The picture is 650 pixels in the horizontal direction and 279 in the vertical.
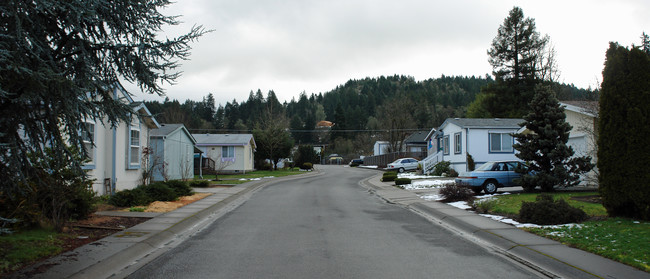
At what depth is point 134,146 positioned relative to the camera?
66.6ft

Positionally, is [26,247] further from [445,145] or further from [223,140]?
[223,140]

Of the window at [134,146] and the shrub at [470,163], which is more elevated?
the window at [134,146]

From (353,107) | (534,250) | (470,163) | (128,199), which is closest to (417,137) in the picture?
(470,163)

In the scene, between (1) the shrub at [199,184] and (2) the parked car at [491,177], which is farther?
(1) the shrub at [199,184]

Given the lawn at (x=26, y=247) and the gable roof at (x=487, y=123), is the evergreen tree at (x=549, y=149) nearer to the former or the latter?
the gable roof at (x=487, y=123)

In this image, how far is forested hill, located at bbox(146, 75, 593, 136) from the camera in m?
73.1

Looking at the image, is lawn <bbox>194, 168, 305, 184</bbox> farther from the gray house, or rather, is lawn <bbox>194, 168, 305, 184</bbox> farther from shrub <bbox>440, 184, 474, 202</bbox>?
shrub <bbox>440, 184, 474, 202</bbox>

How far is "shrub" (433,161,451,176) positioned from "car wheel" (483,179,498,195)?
46.1 ft

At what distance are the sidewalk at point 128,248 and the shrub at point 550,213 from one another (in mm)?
8460

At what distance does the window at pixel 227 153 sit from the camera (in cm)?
4438

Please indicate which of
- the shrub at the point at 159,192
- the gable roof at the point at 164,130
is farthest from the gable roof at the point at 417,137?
the shrub at the point at 159,192

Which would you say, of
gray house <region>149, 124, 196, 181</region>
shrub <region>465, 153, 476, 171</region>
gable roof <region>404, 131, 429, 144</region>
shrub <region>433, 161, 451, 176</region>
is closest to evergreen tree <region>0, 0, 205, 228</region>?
gray house <region>149, 124, 196, 181</region>

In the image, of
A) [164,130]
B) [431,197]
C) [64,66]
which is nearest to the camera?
[64,66]

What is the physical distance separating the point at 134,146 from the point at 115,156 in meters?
2.39
